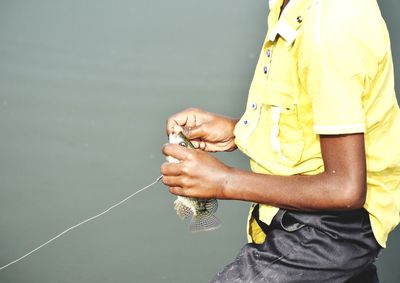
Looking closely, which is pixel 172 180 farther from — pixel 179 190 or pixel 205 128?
pixel 205 128

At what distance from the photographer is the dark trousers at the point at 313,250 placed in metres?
1.55

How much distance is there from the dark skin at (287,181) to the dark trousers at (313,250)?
0.12 metres

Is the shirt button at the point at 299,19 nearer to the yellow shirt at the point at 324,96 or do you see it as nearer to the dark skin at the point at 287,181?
the yellow shirt at the point at 324,96

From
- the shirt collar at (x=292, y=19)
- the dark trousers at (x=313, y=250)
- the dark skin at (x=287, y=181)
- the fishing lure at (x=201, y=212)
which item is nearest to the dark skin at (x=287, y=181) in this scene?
the dark skin at (x=287, y=181)

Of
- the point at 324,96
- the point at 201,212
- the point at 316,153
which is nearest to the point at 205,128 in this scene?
the point at 201,212

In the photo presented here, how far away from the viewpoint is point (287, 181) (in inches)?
57.8

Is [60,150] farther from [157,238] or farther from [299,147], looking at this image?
[299,147]

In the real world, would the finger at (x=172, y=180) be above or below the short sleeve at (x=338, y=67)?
below

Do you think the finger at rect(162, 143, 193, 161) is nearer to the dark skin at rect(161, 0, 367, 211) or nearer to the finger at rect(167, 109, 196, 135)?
the dark skin at rect(161, 0, 367, 211)

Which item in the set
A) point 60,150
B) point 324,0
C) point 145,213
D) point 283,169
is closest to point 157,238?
point 145,213

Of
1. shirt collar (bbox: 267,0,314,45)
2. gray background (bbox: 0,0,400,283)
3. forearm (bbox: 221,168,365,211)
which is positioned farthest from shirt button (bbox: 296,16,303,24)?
gray background (bbox: 0,0,400,283)

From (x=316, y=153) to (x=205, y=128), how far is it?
59cm

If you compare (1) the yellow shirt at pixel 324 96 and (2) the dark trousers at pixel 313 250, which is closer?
(1) the yellow shirt at pixel 324 96

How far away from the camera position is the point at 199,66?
559cm
